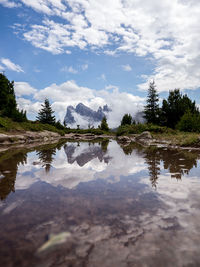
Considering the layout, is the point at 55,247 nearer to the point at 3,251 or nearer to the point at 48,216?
the point at 3,251

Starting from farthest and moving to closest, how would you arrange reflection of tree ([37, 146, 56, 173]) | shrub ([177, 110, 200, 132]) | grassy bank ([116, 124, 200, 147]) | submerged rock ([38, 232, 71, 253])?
1. shrub ([177, 110, 200, 132])
2. grassy bank ([116, 124, 200, 147])
3. reflection of tree ([37, 146, 56, 173])
4. submerged rock ([38, 232, 71, 253])

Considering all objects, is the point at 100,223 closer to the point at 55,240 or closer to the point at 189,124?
the point at 55,240

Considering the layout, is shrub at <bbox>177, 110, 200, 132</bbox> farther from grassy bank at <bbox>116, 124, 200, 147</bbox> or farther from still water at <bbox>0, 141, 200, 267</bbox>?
still water at <bbox>0, 141, 200, 267</bbox>

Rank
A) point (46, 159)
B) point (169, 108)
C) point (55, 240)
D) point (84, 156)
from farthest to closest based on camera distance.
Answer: point (169, 108)
point (84, 156)
point (46, 159)
point (55, 240)

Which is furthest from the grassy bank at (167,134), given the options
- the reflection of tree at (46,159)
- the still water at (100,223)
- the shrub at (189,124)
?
the reflection of tree at (46,159)

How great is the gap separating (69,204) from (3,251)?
121 centimetres

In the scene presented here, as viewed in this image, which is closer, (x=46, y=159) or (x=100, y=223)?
(x=100, y=223)

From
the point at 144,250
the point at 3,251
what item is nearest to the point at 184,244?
the point at 144,250

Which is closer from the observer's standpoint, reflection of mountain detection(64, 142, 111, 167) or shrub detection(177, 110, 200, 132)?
reflection of mountain detection(64, 142, 111, 167)

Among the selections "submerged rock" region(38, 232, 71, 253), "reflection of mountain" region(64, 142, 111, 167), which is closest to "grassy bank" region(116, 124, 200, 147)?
"reflection of mountain" region(64, 142, 111, 167)

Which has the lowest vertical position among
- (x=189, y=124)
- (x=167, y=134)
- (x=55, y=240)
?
(x=55, y=240)

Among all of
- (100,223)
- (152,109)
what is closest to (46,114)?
(152,109)

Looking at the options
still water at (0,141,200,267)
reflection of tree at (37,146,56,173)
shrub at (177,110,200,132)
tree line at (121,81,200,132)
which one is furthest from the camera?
tree line at (121,81,200,132)

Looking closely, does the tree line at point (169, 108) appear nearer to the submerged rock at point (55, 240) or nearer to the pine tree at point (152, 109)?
the pine tree at point (152, 109)
